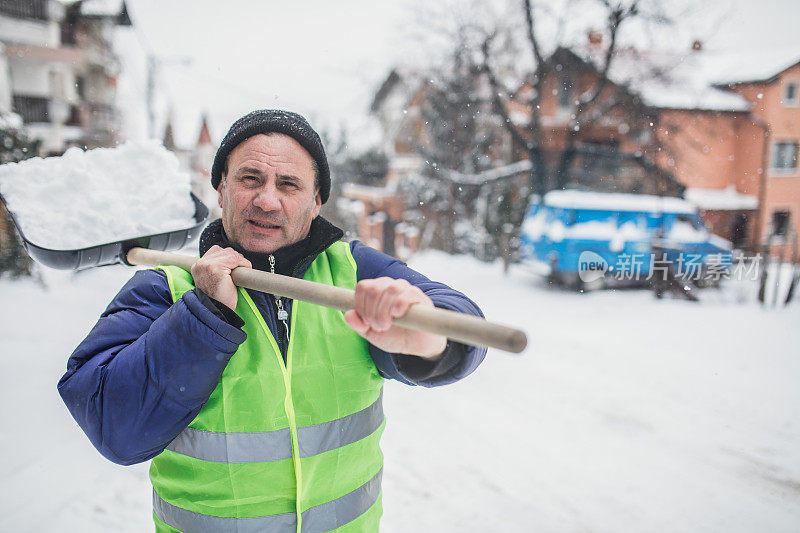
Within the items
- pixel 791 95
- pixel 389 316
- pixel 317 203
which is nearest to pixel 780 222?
pixel 791 95

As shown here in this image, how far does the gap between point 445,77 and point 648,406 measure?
19.1 feet

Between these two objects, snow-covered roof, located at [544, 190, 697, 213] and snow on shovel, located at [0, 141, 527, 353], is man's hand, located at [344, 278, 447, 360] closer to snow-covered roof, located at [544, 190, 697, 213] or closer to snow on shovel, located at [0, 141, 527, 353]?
snow on shovel, located at [0, 141, 527, 353]

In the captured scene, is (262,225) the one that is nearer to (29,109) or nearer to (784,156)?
(784,156)

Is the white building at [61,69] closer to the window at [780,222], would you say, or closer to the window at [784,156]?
the window at [784,156]

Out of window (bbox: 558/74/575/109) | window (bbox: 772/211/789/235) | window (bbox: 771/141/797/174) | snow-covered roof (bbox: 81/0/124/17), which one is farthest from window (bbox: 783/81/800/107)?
snow-covered roof (bbox: 81/0/124/17)

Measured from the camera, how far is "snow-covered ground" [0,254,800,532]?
296cm

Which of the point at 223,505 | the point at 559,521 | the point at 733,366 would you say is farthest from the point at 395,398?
the point at 733,366

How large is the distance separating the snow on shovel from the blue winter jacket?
75cm

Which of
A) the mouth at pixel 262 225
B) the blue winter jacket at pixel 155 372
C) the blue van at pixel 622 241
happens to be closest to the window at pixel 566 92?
the blue van at pixel 622 241

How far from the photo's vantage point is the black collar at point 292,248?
Answer: 132cm

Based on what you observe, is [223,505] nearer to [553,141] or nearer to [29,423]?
[29,423]

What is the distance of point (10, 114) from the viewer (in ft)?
16.9

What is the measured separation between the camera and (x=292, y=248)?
133 centimetres

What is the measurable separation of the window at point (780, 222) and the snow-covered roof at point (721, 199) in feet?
1.66
